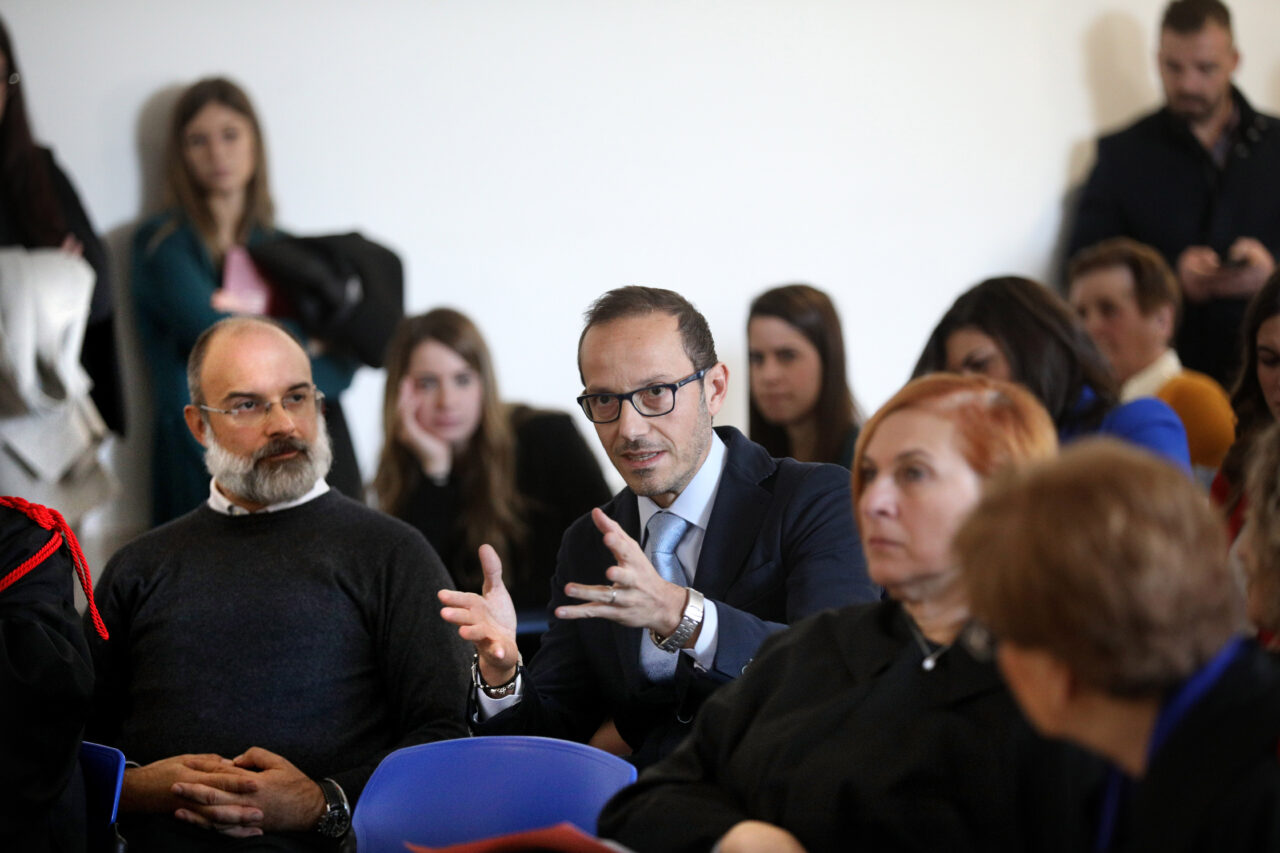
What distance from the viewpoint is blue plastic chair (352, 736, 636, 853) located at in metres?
2.05

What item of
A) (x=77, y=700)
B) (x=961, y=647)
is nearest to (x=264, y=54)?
(x=77, y=700)

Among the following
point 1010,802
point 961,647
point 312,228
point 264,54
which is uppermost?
point 264,54

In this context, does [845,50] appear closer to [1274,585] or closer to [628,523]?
[628,523]

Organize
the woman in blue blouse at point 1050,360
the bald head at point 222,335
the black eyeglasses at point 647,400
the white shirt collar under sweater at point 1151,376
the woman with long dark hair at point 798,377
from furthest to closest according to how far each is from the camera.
A: 1. the white shirt collar under sweater at point 1151,376
2. the woman with long dark hair at point 798,377
3. the woman in blue blouse at point 1050,360
4. the bald head at point 222,335
5. the black eyeglasses at point 647,400

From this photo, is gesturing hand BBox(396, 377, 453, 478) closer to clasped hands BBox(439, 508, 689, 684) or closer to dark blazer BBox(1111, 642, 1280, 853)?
clasped hands BBox(439, 508, 689, 684)

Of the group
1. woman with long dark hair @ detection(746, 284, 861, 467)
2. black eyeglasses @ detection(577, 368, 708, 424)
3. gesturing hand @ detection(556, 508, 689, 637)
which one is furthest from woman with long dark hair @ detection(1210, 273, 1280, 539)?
gesturing hand @ detection(556, 508, 689, 637)

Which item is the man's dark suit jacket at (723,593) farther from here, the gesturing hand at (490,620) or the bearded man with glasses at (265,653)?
the bearded man with glasses at (265,653)

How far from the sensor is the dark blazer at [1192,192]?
5410mm

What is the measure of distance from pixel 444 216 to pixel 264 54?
2.81ft

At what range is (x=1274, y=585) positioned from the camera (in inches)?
66.2

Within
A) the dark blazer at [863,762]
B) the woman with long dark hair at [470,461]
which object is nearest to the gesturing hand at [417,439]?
the woman with long dark hair at [470,461]

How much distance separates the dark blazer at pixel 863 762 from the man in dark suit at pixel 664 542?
34cm

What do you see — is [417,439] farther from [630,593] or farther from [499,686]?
[630,593]

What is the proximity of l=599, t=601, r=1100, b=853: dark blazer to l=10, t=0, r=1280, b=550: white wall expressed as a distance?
3.34 metres
